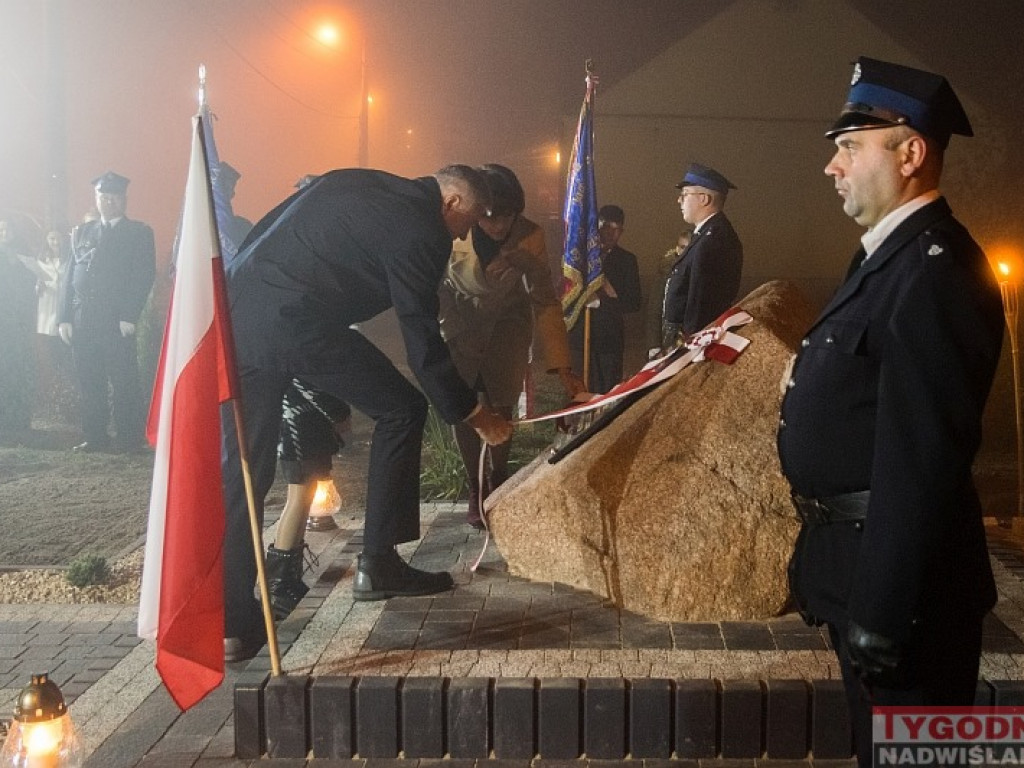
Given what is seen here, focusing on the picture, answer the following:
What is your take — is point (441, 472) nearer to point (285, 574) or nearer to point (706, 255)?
point (706, 255)

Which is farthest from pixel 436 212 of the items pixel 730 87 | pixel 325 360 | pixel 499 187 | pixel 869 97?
pixel 730 87

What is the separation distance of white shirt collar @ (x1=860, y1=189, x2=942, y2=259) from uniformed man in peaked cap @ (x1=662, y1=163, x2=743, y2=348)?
3802 millimetres

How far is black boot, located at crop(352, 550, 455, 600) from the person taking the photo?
4.58 m

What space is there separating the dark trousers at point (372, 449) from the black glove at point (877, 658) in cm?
240

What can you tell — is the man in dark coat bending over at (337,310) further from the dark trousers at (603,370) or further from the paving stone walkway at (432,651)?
the dark trousers at (603,370)

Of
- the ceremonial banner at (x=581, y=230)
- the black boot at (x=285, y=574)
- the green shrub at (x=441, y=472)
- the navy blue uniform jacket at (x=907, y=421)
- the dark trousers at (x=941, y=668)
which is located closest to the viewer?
the navy blue uniform jacket at (x=907, y=421)

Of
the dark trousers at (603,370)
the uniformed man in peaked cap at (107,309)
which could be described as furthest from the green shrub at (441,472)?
the uniformed man in peaked cap at (107,309)

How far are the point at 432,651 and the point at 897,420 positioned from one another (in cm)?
222

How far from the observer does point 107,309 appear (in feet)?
37.2

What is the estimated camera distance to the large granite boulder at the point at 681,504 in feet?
13.9

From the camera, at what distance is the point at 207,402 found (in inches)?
143

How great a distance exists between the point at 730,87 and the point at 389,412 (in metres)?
18.0

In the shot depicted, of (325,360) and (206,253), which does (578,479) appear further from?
(206,253)

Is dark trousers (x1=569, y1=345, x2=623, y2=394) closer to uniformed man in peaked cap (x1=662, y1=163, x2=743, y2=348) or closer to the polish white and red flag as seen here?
uniformed man in peaked cap (x1=662, y1=163, x2=743, y2=348)
